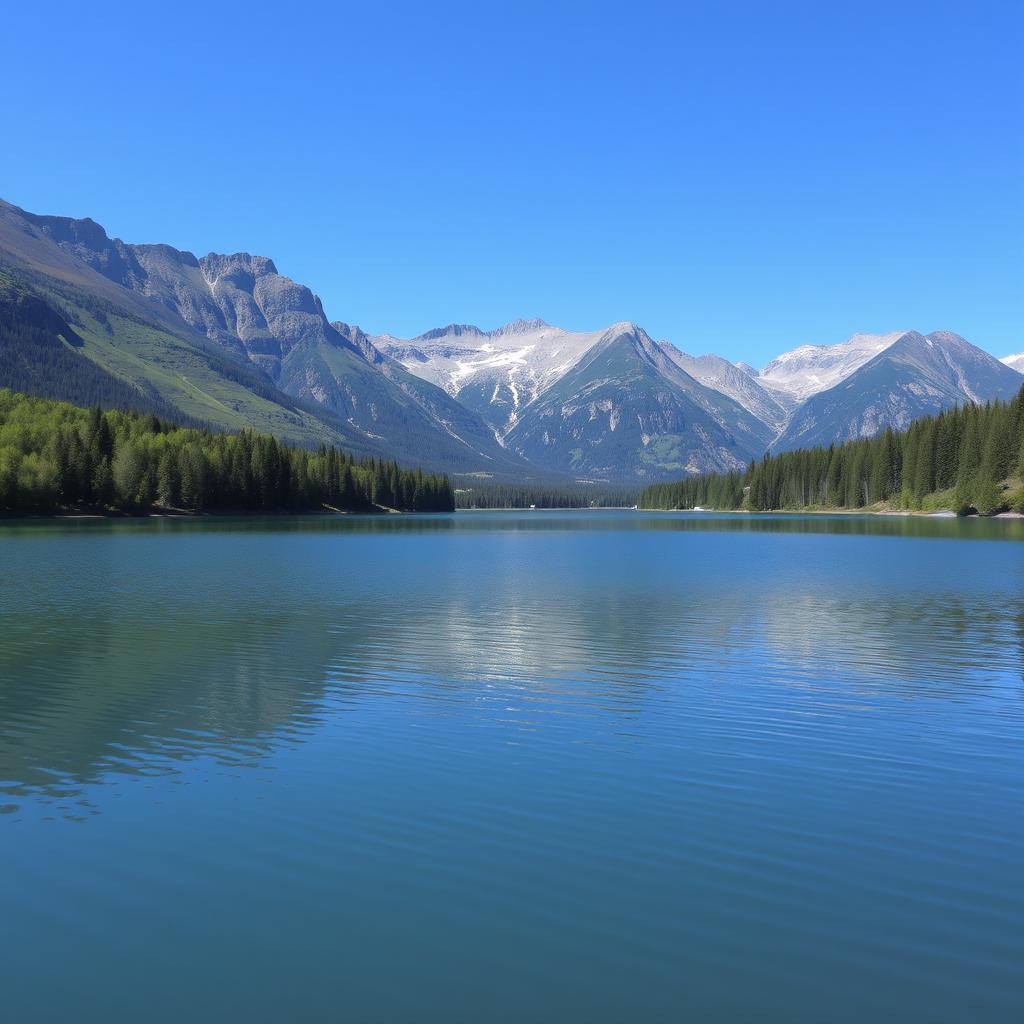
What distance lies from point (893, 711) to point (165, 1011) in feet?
74.3

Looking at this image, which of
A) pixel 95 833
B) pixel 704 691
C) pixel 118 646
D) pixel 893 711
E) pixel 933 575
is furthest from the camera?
pixel 933 575

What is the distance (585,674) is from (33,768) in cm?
1863

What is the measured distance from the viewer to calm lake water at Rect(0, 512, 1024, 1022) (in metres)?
11.5

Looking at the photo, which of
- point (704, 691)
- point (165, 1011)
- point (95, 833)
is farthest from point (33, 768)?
point (704, 691)

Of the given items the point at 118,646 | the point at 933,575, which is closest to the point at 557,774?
the point at 118,646

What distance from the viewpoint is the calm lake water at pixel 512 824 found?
1145 centimetres

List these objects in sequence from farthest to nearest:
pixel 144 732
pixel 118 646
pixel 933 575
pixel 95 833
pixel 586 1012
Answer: pixel 933 575, pixel 118 646, pixel 144 732, pixel 95 833, pixel 586 1012

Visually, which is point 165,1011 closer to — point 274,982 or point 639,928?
point 274,982

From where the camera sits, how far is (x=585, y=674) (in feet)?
109

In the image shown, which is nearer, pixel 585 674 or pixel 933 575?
pixel 585 674

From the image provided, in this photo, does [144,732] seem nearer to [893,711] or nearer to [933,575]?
[893,711]

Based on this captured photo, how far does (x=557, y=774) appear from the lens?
20422mm

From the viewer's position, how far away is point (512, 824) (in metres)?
17.1

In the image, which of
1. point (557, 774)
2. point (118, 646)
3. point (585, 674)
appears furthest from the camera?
point (118, 646)
